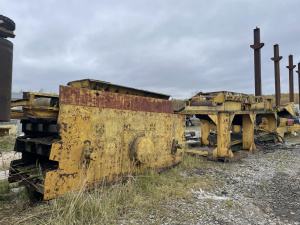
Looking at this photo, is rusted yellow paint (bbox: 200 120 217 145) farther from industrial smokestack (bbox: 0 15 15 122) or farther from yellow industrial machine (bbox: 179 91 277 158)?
industrial smokestack (bbox: 0 15 15 122)

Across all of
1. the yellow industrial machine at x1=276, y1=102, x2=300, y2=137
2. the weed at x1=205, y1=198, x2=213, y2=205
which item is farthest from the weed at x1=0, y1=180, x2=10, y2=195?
the yellow industrial machine at x1=276, y1=102, x2=300, y2=137

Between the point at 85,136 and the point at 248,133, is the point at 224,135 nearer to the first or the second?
the point at 248,133

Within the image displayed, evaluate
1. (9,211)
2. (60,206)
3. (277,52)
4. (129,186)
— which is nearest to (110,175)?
(129,186)

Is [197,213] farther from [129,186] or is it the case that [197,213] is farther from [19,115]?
[19,115]

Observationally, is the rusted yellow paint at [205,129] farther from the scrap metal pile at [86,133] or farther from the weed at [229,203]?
the weed at [229,203]

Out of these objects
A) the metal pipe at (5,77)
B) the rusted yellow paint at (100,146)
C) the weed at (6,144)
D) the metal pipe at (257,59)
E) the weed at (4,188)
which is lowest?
the weed at (4,188)

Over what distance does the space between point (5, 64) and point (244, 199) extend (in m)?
3.90

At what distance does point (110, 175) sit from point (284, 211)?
271 centimetres

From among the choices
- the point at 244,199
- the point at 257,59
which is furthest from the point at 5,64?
the point at 257,59

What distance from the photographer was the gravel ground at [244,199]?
275 centimetres

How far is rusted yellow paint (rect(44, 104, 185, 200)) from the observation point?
2.76 meters

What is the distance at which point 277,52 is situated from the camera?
15.2 m

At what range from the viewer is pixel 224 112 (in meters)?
6.12

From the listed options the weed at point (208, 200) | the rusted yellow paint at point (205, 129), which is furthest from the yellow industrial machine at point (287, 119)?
the weed at point (208, 200)
